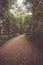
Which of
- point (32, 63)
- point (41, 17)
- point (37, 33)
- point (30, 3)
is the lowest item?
point (32, 63)

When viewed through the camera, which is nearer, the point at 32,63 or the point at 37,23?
the point at 32,63

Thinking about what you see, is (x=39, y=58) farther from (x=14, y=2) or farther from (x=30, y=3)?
(x=14, y=2)

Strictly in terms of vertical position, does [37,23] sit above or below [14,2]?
below

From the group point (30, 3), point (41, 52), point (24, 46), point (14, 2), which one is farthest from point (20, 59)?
point (14, 2)

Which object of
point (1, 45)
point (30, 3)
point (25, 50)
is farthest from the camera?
point (1, 45)

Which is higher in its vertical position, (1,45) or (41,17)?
(41,17)

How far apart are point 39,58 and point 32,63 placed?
0.72m

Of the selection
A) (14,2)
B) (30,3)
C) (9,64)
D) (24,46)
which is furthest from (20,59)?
(14,2)

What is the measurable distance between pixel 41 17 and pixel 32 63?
8.63 ft

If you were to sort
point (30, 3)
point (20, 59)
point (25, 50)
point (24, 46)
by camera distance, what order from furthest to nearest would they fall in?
point (24, 46)
point (25, 50)
point (30, 3)
point (20, 59)

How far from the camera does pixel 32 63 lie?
8.68 metres

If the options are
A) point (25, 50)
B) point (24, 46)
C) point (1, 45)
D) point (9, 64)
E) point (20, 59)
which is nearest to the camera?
point (9, 64)

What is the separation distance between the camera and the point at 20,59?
30.2ft

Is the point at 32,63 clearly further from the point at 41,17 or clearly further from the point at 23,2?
the point at 23,2
